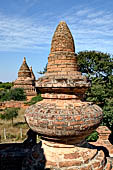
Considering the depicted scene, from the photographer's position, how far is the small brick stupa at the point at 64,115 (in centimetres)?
305

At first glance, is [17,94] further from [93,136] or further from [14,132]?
[93,136]

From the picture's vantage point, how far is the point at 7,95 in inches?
1091

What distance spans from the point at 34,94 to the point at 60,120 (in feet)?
82.2

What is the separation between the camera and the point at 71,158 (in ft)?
10.5

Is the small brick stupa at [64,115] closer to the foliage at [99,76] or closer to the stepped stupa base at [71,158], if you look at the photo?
the stepped stupa base at [71,158]

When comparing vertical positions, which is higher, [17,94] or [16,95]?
[17,94]

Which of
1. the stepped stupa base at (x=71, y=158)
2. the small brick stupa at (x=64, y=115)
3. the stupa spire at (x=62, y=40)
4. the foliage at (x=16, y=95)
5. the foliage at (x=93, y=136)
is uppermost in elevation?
the stupa spire at (x=62, y=40)

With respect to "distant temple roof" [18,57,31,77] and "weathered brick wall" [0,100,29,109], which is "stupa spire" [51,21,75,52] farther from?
"distant temple roof" [18,57,31,77]

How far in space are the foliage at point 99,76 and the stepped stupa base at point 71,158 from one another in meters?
9.45

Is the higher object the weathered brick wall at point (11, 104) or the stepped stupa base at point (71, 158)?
the stepped stupa base at point (71, 158)

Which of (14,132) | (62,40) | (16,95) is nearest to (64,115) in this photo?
(62,40)

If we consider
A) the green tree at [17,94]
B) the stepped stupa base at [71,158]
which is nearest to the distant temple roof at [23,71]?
the green tree at [17,94]

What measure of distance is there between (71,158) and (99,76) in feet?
43.4

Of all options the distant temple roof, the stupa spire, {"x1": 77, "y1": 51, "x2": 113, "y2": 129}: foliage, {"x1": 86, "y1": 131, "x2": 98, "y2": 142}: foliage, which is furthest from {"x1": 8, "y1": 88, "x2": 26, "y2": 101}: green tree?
the stupa spire
